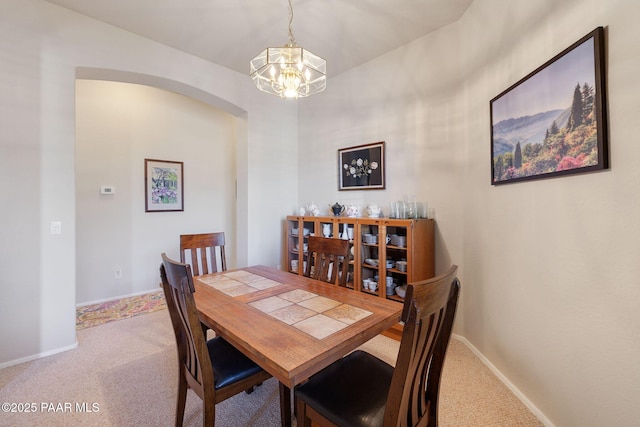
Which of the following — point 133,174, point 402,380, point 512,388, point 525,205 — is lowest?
point 512,388

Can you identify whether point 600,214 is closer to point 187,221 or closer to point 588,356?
point 588,356

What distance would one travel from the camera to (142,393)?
1807 mm

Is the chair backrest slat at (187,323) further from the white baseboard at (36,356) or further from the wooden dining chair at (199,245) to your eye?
the white baseboard at (36,356)

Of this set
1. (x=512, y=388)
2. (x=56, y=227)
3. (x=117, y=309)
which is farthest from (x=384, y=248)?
(x=117, y=309)

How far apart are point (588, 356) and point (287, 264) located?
2972 millimetres

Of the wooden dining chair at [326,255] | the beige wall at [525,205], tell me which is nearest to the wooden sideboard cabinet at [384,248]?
the beige wall at [525,205]

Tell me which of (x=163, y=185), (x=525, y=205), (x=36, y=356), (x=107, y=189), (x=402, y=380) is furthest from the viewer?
(x=163, y=185)

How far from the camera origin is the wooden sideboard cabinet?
8.20ft

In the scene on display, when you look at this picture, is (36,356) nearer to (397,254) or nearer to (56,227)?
(56,227)

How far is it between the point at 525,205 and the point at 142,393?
2.85 m

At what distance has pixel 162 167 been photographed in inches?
154

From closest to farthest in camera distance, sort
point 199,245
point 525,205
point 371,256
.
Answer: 1. point 525,205
2. point 199,245
3. point 371,256

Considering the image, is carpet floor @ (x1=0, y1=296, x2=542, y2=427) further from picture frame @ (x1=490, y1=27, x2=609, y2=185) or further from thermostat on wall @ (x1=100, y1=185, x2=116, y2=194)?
thermostat on wall @ (x1=100, y1=185, x2=116, y2=194)

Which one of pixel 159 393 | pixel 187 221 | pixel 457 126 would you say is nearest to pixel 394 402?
pixel 159 393
